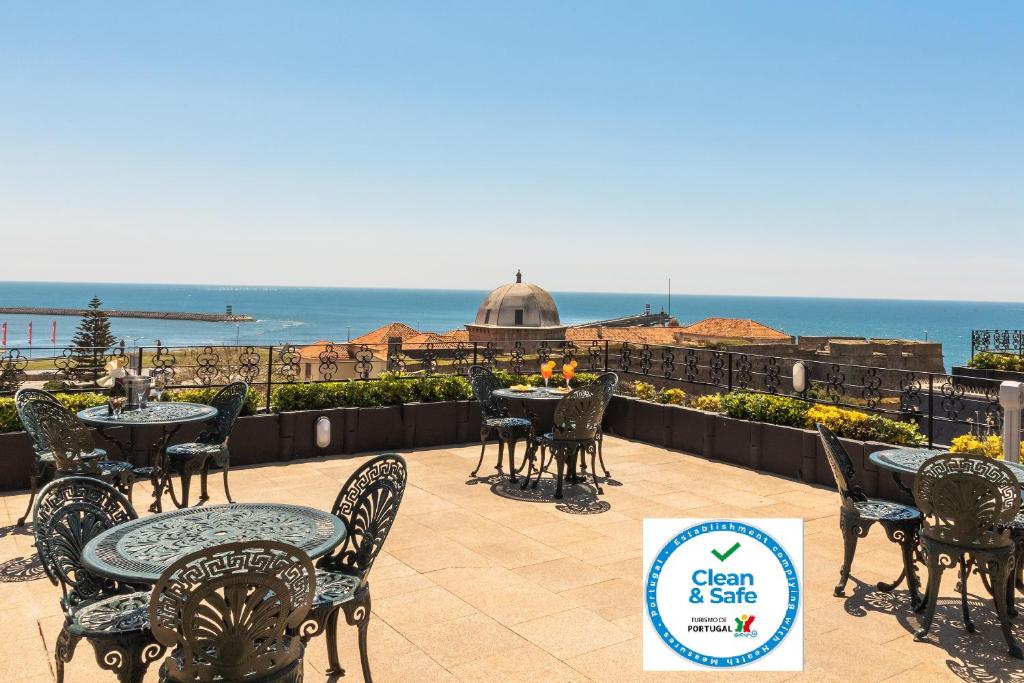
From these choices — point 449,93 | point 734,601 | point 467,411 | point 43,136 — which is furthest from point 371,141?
point 734,601

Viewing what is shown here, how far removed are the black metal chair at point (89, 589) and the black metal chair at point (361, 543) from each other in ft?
2.53

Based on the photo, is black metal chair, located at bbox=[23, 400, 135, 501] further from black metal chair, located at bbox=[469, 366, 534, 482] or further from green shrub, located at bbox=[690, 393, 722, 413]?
green shrub, located at bbox=[690, 393, 722, 413]

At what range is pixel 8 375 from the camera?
28.1ft

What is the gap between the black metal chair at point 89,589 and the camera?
279cm

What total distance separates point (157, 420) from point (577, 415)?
4038 millimetres

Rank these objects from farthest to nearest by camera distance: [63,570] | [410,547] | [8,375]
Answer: [8,375], [410,547], [63,570]

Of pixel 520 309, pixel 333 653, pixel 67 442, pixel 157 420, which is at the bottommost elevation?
pixel 333 653

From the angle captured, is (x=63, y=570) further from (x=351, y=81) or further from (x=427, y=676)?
(x=351, y=81)

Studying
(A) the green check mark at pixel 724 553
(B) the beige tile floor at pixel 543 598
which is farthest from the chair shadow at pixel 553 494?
(A) the green check mark at pixel 724 553

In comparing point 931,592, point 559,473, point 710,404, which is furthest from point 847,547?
point 710,404

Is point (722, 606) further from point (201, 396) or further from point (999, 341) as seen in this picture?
point (999, 341)

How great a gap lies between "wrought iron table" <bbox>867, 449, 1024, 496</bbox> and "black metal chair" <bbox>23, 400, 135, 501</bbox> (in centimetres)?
603

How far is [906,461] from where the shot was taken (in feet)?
16.3

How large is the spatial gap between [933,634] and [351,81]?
14723 millimetres
